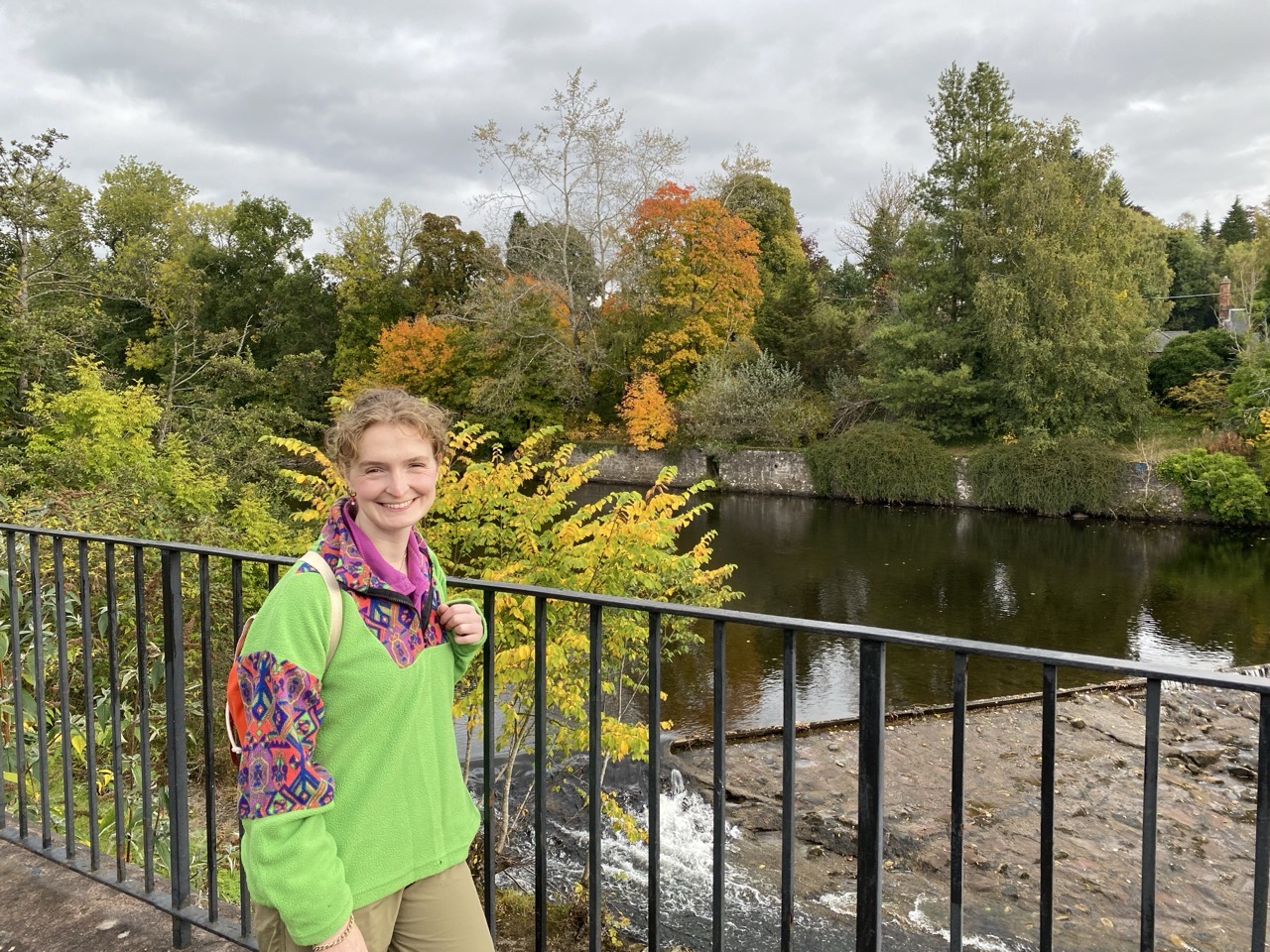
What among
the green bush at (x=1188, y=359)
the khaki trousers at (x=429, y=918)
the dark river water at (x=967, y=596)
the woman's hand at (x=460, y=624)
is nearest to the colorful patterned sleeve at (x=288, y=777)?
the khaki trousers at (x=429, y=918)

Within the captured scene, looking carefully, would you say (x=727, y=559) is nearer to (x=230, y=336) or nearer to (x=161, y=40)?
(x=230, y=336)

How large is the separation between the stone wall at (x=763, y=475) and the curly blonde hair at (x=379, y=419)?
20348 millimetres

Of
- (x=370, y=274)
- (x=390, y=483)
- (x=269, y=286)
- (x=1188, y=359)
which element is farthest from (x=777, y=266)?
(x=390, y=483)

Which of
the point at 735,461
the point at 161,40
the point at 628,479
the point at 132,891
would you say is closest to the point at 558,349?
the point at 628,479

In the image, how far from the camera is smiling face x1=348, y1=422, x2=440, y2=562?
56.3 inches

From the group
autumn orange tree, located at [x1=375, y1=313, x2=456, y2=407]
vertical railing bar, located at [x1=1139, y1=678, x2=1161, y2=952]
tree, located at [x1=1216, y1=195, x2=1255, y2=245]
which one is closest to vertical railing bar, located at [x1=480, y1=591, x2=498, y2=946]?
vertical railing bar, located at [x1=1139, y1=678, x2=1161, y2=952]

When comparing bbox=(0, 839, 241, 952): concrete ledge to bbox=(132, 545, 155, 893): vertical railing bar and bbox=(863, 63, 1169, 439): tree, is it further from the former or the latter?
bbox=(863, 63, 1169, 439): tree

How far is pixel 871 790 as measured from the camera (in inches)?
58.2

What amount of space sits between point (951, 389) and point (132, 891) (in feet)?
80.6

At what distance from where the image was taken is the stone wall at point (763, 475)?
21016 millimetres

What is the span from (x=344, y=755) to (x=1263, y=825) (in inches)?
48.7

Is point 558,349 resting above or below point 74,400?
above

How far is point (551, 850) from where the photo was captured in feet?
21.2

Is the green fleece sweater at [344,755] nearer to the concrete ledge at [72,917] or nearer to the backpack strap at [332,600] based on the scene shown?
the backpack strap at [332,600]
